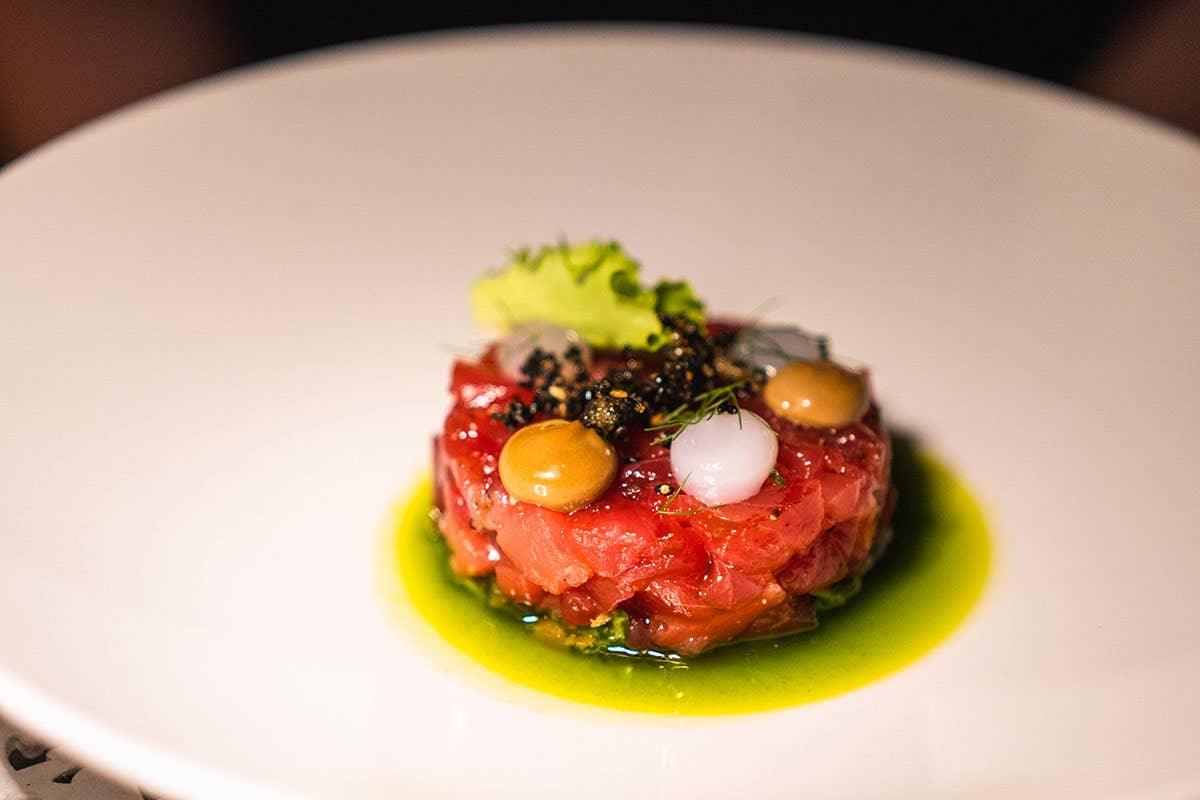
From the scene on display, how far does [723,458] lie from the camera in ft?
9.24

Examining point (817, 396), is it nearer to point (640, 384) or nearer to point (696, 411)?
point (696, 411)

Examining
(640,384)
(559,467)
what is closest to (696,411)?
(640,384)

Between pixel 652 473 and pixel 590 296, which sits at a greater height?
pixel 590 296

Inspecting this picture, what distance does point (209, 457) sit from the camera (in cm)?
346

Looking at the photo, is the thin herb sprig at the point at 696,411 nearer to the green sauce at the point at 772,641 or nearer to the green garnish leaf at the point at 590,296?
the green garnish leaf at the point at 590,296

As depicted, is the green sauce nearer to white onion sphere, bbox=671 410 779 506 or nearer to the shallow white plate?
the shallow white plate

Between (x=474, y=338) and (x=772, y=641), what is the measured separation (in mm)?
1568

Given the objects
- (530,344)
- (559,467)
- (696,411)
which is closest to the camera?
Result: (559,467)

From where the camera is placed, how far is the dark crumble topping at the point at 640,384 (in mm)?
2971

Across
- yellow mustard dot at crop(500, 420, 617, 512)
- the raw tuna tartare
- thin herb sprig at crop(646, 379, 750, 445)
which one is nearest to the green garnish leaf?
the raw tuna tartare

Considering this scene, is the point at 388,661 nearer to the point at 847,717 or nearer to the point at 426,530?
the point at 426,530

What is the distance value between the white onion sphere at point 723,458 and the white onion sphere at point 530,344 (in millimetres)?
522

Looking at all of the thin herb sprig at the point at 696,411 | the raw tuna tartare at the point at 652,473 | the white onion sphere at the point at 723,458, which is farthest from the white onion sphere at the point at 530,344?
the white onion sphere at the point at 723,458

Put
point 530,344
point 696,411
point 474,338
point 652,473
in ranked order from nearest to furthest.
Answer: point 652,473 < point 696,411 < point 530,344 < point 474,338
